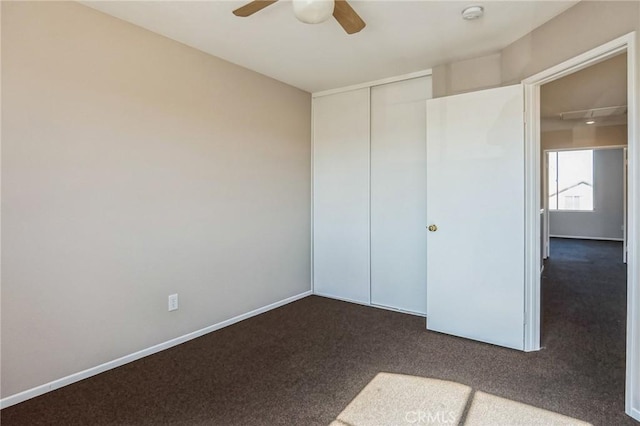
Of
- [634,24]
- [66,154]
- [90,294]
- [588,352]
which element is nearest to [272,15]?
[66,154]

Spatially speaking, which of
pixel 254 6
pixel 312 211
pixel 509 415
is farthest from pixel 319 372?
pixel 254 6

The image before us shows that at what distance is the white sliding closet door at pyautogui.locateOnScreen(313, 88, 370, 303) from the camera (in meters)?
3.79

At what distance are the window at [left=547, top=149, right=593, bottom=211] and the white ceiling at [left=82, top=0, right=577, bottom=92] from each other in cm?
732

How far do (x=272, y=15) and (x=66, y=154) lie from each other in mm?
1581

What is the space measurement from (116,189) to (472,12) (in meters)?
2.66

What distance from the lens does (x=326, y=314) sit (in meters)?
3.50

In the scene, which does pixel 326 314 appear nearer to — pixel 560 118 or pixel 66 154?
pixel 66 154

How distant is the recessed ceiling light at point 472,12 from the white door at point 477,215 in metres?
0.59

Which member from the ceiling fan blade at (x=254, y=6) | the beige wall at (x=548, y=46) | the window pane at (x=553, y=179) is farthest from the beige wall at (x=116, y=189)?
the window pane at (x=553, y=179)

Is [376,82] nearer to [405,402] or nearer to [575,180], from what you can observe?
[405,402]

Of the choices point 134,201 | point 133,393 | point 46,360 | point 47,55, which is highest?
point 47,55

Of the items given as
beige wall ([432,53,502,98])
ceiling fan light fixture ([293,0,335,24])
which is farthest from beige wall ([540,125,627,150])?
ceiling fan light fixture ([293,0,335,24])

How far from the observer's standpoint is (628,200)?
186 cm

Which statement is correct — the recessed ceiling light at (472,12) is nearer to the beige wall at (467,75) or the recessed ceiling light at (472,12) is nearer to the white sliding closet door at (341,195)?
the beige wall at (467,75)
